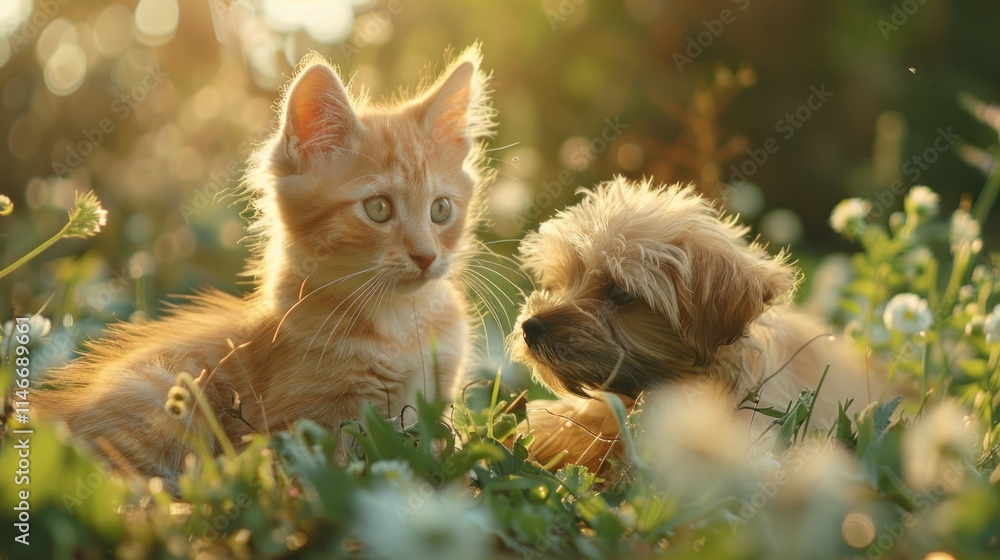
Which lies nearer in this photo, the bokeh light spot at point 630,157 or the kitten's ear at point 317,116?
the kitten's ear at point 317,116

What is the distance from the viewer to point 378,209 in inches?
81.1

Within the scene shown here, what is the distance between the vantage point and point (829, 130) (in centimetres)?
532

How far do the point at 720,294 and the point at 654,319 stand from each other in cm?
18

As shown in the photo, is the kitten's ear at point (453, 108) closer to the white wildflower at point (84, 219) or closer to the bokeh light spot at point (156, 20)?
the white wildflower at point (84, 219)

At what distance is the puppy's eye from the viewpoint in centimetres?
213

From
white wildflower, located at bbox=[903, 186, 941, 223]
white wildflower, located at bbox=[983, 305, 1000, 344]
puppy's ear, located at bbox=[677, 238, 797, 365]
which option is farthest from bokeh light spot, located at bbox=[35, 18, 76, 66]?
white wildflower, located at bbox=[983, 305, 1000, 344]

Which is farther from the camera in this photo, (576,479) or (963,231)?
(963,231)

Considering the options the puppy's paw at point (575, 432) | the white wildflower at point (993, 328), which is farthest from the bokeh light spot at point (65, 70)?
the white wildflower at point (993, 328)

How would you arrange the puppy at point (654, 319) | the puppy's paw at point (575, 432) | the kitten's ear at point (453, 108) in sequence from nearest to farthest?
the puppy at point (654, 319), the puppy's paw at point (575, 432), the kitten's ear at point (453, 108)

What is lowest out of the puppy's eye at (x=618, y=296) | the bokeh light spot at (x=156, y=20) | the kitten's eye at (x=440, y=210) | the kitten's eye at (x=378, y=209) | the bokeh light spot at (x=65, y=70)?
the bokeh light spot at (x=65, y=70)

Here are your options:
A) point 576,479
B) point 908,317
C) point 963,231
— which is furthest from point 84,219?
point 963,231

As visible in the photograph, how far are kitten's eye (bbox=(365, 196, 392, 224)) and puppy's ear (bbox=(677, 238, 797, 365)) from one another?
0.76 m

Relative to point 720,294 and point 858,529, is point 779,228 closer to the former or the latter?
point 720,294

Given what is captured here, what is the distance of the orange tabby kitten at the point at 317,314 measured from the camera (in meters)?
1.93
